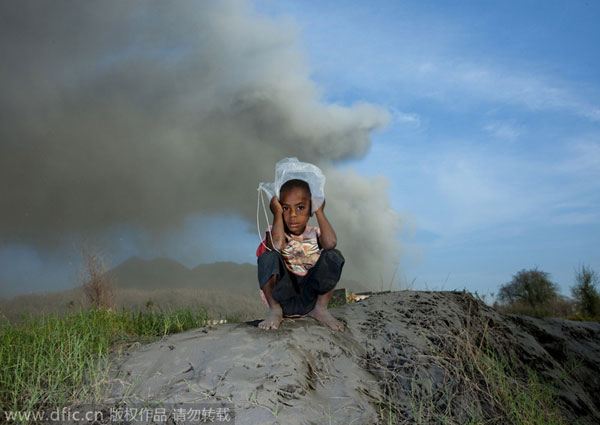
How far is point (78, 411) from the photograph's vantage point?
334 centimetres

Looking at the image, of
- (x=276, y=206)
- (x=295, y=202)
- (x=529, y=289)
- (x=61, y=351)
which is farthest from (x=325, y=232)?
(x=529, y=289)

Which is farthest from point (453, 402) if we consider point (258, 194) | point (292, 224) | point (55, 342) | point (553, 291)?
point (553, 291)

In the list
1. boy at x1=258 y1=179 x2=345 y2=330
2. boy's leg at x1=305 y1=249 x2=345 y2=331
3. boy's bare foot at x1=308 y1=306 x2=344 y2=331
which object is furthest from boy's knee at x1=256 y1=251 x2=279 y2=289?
boy's bare foot at x1=308 y1=306 x2=344 y2=331

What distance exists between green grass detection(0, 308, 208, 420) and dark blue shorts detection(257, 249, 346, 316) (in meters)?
1.37

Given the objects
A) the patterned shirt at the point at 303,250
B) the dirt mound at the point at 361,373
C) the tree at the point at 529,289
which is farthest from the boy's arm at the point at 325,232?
the tree at the point at 529,289

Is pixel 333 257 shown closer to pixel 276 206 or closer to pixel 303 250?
pixel 303 250

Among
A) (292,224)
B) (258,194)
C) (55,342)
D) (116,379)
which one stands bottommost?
(116,379)

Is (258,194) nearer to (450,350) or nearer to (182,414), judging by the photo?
(182,414)

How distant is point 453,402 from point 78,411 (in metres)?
3.08

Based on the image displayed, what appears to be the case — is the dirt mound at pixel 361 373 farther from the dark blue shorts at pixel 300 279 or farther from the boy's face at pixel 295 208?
the boy's face at pixel 295 208

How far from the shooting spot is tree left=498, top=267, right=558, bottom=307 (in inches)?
607

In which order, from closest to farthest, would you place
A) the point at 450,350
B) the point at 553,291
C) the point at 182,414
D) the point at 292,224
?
the point at 182,414 < the point at 292,224 < the point at 450,350 < the point at 553,291

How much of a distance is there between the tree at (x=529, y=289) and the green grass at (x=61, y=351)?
13555 millimetres

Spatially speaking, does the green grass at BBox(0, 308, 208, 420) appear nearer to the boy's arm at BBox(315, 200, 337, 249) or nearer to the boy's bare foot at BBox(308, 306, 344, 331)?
the boy's bare foot at BBox(308, 306, 344, 331)
